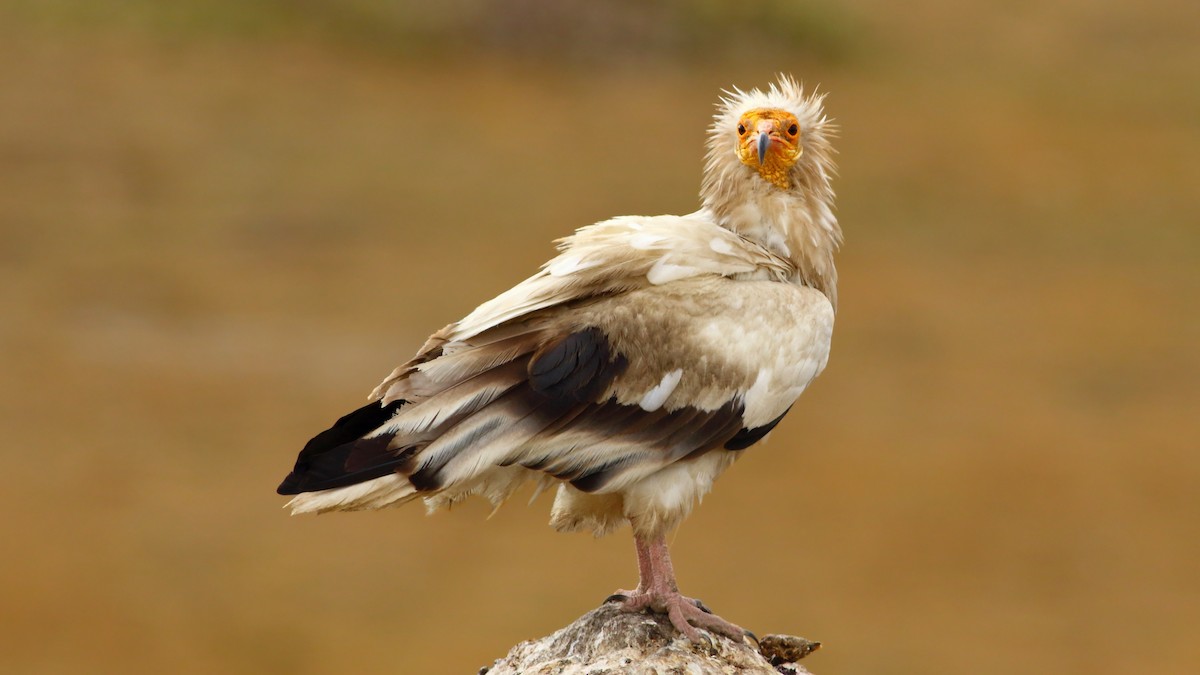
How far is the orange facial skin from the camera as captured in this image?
28.9 ft

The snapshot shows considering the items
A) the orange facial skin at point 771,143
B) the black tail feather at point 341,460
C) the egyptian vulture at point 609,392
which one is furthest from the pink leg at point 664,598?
the orange facial skin at point 771,143

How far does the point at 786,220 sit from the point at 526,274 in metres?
31.0

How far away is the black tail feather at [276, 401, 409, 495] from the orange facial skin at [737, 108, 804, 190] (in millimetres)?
2478

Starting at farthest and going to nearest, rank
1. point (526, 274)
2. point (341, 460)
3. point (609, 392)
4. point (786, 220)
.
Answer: point (526, 274) → point (786, 220) → point (609, 392) → point (341, 460)

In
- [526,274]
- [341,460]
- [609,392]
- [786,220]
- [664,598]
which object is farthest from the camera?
[526,274]

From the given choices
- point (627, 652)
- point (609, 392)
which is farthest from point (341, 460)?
point (627, 652)

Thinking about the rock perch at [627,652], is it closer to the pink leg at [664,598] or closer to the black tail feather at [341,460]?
the pink leg at [664,598]

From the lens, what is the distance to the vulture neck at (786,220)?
28.8 feet

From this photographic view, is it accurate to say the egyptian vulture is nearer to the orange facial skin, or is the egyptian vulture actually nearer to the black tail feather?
the black tail feather

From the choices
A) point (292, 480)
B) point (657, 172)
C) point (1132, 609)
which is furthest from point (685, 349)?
point (657, 172)

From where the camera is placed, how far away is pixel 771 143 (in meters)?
8.79

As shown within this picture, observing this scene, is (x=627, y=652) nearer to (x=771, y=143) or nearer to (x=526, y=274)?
(x=771, y=143)

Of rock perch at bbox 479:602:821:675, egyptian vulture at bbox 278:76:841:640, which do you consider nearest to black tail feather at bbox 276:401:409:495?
egyptian vulture at bbox 278:76:841:640

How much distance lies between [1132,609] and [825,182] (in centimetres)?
2348
